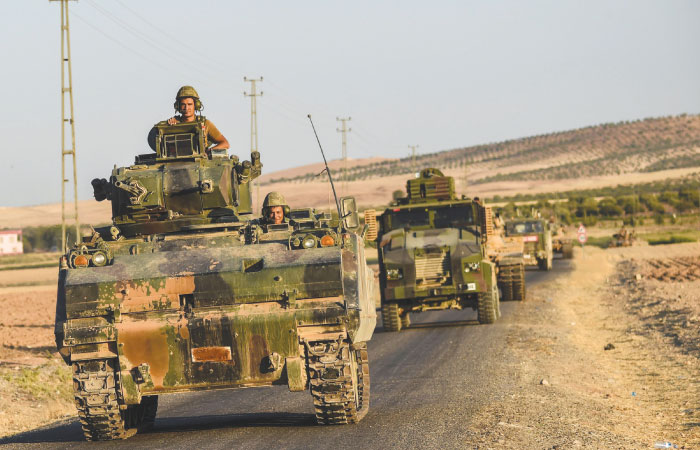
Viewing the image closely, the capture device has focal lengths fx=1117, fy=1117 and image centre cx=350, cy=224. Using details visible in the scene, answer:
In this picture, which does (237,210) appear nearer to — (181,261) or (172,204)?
(172,204)

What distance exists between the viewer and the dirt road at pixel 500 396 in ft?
40.3

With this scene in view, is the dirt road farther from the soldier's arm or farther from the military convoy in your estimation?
the soldier's arm

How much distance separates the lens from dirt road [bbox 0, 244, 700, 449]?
1228 cm

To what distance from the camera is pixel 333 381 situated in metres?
12.0

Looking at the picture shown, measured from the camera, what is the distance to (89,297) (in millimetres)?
12109

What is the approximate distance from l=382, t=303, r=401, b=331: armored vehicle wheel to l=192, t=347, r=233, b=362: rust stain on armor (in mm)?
15746

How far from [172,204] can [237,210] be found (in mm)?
966

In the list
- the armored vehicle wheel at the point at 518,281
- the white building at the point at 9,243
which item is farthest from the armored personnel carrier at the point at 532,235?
the white building at the point at 9,243

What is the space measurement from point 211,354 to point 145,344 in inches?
28.4

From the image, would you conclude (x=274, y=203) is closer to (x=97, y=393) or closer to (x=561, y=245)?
(x=97, y=393)

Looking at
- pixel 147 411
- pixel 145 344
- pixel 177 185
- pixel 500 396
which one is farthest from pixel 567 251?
pixel 145 344

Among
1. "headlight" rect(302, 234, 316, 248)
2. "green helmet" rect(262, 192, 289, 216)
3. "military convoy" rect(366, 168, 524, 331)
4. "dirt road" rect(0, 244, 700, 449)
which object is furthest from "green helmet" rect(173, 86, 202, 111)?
"military convoy" rect(366, 168, 524, 331)

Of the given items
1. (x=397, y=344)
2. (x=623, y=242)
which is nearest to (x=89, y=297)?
(x=397, y=344)

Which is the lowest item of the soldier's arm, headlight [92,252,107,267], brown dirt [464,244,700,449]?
brown dirt [464,244,700,449]
